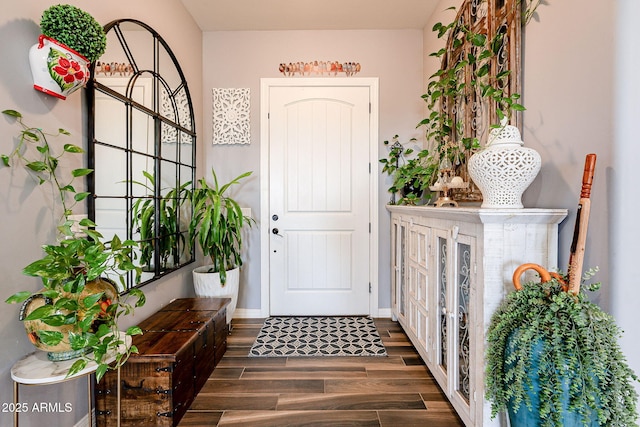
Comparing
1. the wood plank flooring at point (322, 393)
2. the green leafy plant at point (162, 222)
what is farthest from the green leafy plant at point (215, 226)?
the wood plank flooring at point (322, 393)

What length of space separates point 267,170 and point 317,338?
5.10 ft

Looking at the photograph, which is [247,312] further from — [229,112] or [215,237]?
[229,112]

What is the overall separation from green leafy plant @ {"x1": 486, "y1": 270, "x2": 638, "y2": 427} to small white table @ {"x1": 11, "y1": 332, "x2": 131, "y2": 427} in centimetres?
143

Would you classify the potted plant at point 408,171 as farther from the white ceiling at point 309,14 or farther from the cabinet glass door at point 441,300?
the white ceiling at point 309,14

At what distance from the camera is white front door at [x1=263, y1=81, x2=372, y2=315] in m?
3.03

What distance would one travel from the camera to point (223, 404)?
1771mm

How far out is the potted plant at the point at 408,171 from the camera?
248 centimetres

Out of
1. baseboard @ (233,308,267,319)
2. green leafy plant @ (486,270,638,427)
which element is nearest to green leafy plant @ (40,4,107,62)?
green leafy plant @ (486,270,638,427)

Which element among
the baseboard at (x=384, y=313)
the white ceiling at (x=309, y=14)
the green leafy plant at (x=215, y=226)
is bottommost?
the baseboard at (x=384, y=313)

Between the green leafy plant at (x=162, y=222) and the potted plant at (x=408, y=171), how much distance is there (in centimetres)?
176

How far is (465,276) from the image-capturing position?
150 cm

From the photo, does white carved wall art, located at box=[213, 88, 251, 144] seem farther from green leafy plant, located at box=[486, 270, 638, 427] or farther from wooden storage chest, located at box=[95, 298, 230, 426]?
green leafy plant, located at box=[486, 270, 638, 427]

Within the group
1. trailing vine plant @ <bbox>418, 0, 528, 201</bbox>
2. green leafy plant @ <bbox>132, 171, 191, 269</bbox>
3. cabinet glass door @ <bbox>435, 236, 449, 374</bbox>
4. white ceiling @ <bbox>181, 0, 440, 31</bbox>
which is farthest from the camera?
white ceiling @ <bbox>181, 0, 440, 31</bbox>

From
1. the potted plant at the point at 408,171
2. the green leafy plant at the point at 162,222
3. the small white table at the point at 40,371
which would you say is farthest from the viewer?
the potted plant at the point at 408,171
